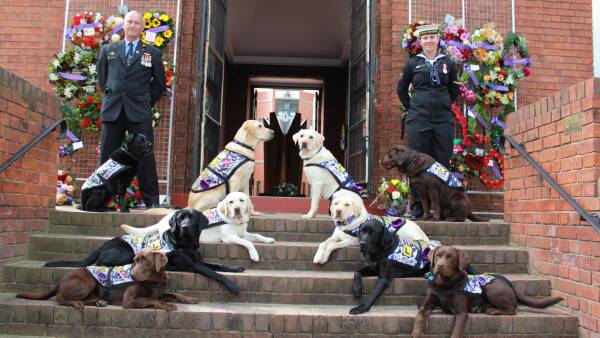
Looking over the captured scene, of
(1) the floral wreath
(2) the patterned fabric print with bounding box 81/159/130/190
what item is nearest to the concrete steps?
(2) the patterned fabric print with bounding box 81/159/130/190

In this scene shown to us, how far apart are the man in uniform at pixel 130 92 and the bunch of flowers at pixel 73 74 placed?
1.60 metres

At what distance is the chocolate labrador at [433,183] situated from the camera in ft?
15.9

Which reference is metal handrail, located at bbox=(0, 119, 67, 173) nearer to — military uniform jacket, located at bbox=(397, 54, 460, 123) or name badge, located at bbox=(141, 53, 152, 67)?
Answer: name badge, located at bbox=(141, 53, 152, 67)

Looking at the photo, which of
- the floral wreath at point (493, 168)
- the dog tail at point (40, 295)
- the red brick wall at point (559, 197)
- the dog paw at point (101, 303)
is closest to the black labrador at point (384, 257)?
the red brick wall at point (559, 197)

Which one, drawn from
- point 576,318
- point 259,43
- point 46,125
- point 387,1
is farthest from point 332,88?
point 576,318

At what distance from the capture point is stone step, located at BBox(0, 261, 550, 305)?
12.1ft

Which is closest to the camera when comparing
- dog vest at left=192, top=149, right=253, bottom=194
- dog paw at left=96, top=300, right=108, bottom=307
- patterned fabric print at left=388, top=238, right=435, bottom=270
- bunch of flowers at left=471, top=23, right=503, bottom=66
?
dog paw at left=96, top=300, right=108, bottom=307

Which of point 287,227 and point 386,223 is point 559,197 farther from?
point 287,227

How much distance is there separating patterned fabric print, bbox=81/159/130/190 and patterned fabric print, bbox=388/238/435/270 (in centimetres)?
295

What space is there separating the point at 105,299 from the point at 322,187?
234cm

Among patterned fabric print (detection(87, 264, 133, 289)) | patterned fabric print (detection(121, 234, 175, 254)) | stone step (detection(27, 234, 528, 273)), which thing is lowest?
patterned fabric print (detection(87, 264, 133, 289))

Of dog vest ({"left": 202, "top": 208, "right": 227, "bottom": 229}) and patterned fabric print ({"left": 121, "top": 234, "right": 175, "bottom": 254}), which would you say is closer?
patterned fabric print ({"left": 121, "top": 234, "right": 175, "bottom": 254})

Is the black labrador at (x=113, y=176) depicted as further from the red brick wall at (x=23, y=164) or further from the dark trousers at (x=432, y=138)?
the dark trousers at (x=432, y=138)

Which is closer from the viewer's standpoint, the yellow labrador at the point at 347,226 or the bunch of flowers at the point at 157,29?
Result: the yellow labrador at the point at 347,226
